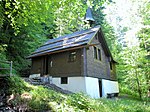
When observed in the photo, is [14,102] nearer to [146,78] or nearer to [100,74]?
[100,74]

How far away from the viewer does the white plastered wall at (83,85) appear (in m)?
13.9

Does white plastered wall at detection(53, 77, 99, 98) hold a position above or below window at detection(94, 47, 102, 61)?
below

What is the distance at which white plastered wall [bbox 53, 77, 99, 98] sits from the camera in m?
13.9

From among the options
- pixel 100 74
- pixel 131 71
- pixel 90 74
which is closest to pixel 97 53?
pixel 100 74

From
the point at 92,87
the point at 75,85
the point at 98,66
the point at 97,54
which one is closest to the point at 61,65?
the point at 75,85

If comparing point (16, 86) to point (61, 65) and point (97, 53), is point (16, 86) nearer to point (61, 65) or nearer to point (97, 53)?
point (61, 65)

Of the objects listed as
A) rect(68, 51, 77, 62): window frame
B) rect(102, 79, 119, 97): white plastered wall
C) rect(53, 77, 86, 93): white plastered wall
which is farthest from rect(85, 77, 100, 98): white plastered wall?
rect(68, 51, 77, 62): window frame

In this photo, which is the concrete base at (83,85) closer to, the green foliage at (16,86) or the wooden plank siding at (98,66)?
the wooden plank siding at (98,66)

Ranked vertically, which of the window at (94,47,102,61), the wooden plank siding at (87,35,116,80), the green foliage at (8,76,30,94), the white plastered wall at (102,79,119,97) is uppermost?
the window at (94,47,102,61)

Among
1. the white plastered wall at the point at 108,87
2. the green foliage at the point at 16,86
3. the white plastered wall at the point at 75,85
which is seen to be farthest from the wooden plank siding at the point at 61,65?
the green foliage at the point at 16,86

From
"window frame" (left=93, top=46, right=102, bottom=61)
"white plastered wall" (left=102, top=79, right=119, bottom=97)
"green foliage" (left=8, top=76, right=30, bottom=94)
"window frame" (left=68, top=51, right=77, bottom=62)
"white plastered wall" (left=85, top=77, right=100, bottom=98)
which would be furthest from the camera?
"white plastered wall" (left=102, top=79, right=119, bottom=97)

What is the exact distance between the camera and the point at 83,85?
1390cm

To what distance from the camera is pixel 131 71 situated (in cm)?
1883

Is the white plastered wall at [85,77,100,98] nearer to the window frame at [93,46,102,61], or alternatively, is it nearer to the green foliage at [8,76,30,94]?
the window frame at [93,46,102,61]
